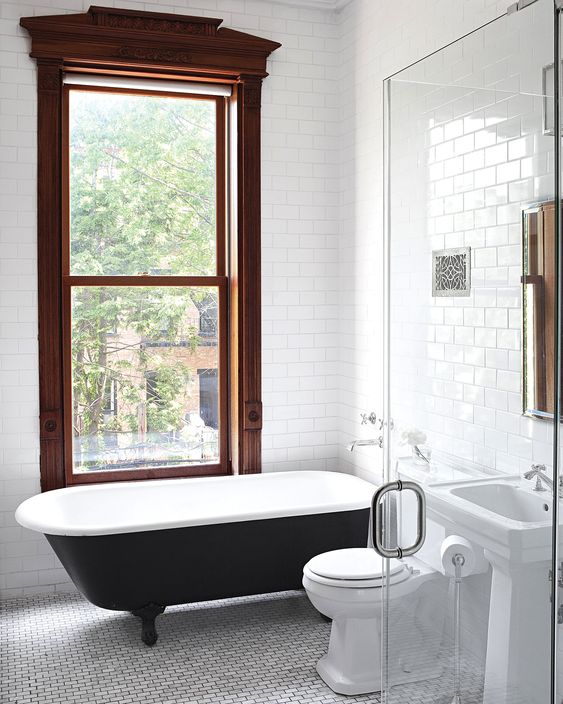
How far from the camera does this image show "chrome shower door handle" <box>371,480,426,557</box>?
204cm

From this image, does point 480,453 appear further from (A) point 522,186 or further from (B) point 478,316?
(A) point 522,186

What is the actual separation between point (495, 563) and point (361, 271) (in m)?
2.96

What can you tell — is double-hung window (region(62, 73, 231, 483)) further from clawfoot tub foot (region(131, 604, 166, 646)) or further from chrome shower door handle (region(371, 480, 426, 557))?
chrome shower door handle (region(371, 480, 426, 557))

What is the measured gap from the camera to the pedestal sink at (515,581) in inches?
61.0

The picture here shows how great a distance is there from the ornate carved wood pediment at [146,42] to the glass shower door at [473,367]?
255 cm

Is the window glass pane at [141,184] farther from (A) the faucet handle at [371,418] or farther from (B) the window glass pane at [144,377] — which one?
(A) the faucet handle at [371,418]

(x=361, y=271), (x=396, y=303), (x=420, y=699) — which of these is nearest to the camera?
(x=420, y=699)

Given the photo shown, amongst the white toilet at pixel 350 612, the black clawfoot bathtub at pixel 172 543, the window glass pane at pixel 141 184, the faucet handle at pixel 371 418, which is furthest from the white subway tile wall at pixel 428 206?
the white toilet at pixel 350 612

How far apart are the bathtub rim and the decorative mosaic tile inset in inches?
78.7

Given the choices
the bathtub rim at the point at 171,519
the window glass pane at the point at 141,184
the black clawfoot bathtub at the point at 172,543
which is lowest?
the black clawfoot bathtub at the point at 172,543

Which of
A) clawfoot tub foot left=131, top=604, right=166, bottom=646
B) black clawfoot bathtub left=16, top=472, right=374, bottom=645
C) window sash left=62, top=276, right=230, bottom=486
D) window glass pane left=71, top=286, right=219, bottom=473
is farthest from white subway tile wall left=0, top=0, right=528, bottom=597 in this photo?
clawfoot tub foot left=131, top=604, right=166, bottom=646

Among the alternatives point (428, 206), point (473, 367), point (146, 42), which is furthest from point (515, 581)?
point (146, 42)

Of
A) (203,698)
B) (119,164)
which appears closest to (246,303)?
(119,164)

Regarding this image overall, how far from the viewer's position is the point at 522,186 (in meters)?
1.59
